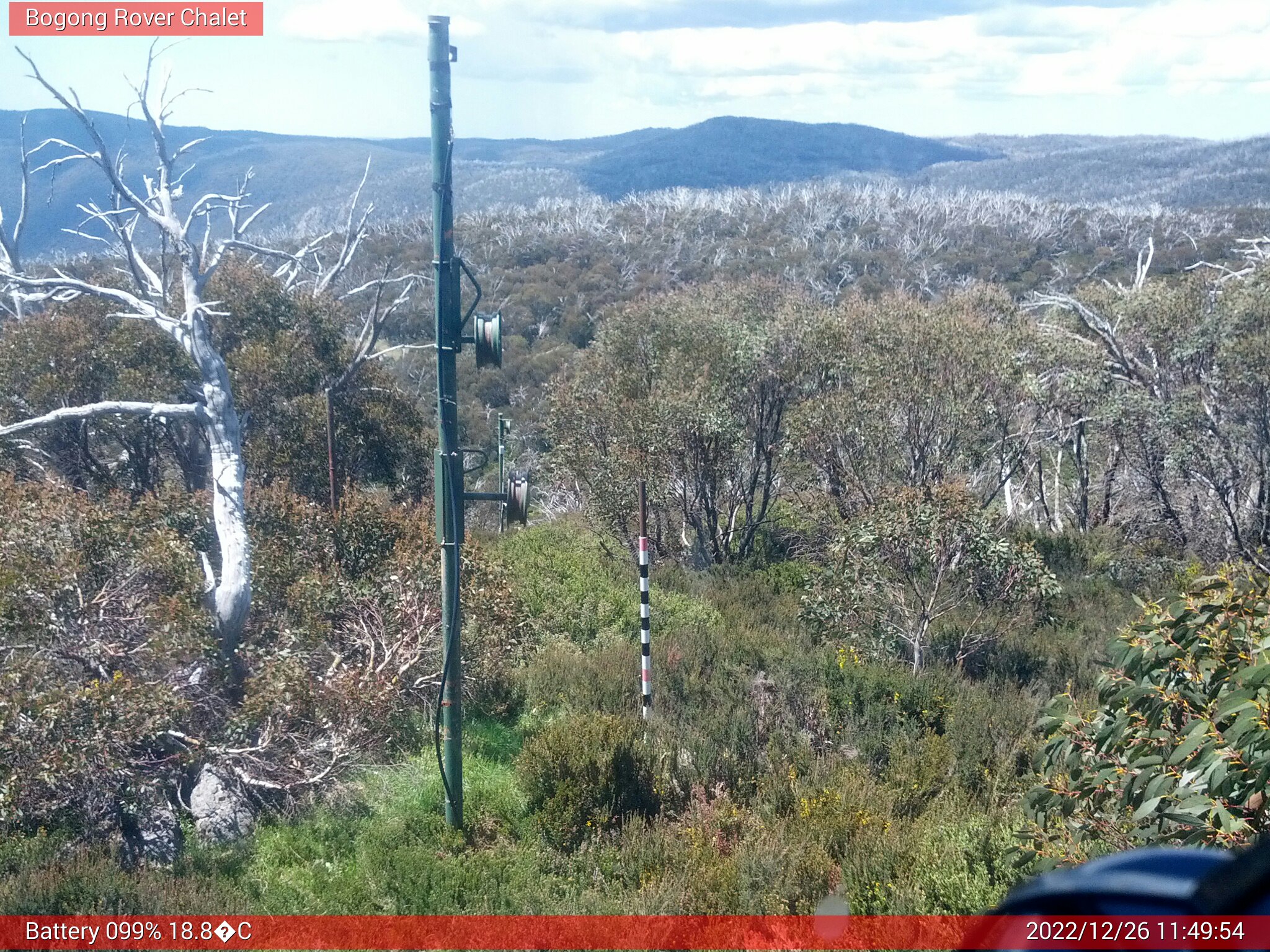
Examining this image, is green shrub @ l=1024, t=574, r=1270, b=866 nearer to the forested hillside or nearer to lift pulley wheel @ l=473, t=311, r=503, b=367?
the forested hillside

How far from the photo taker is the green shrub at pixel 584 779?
556 centimetres

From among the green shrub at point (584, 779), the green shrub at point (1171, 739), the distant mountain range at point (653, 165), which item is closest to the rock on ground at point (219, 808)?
the green shrub at point (584, 779)

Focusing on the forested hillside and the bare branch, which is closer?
the forested hillside

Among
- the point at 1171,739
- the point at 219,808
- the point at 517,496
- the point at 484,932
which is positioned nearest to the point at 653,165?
the point at 517,496

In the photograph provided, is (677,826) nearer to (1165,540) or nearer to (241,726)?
(241,726)

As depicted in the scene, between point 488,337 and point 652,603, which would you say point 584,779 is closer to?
point 488,337

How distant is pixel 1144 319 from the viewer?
13.4 meters

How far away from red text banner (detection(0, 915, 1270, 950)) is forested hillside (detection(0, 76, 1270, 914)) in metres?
0.14

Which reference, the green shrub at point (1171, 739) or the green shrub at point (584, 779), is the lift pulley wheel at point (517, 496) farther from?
the green shrub at point (1171, 739)

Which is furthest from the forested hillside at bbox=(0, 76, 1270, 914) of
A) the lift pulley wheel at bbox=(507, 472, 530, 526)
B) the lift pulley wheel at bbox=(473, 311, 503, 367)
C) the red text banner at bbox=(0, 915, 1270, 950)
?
the lift pulley wheel at bbox=(473, 311, 503, 367)

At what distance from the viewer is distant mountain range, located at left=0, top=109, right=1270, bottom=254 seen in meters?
55.4

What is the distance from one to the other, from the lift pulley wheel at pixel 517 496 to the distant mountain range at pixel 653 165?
115ft

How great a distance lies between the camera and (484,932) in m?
4.52

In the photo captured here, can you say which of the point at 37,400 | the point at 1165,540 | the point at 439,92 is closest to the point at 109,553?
the point at 439,92
